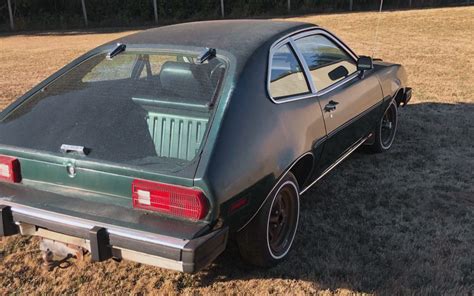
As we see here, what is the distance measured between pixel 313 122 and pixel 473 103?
4.46 m

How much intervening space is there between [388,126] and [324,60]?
158 centimetres

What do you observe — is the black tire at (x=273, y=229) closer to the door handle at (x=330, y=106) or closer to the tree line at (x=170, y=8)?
the door handle at (x=330, y=106)

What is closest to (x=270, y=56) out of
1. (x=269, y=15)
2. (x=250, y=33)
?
(x=250, y=33)

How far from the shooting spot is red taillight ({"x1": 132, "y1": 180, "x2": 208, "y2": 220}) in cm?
248

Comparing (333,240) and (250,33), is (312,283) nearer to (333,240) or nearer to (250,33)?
(333,240)

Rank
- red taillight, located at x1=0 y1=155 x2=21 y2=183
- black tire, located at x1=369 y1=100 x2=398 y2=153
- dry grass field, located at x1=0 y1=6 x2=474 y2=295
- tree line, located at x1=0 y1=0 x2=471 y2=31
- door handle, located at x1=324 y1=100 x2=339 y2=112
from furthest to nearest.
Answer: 1. tree line, located at x1=0 y1=0 x2=471 y2=31
2. black tire, located at x1=369 y1=100 x2=398 y2=153
3. door handle, located at x1=324 y1=100 x2=339 y2=112
4. dry grass field, located at x1=0 y1=6 x2=474 y2=295
5. red taillight, located at x1=0 y1=155 x2=21 y2=183

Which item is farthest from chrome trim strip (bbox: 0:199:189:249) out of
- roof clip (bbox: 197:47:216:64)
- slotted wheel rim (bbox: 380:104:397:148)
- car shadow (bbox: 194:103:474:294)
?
slotted wheel rim (bbox: 380:104:397:148)

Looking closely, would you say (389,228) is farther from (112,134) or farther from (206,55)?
(112,134)

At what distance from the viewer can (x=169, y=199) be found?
2.54 metres

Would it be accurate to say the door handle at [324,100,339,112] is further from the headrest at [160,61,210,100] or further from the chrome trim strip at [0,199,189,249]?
the chrome trim strip at [0,199,189,249]

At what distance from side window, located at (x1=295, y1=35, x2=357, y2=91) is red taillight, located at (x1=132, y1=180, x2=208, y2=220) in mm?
1599

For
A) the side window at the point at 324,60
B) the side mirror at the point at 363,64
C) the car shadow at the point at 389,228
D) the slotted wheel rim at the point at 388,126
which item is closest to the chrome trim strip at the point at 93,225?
the car shadow at the point at 389,228

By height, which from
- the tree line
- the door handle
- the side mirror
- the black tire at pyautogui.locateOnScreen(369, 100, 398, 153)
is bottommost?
the tree line

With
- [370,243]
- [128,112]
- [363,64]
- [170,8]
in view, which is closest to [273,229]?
[370,243]
